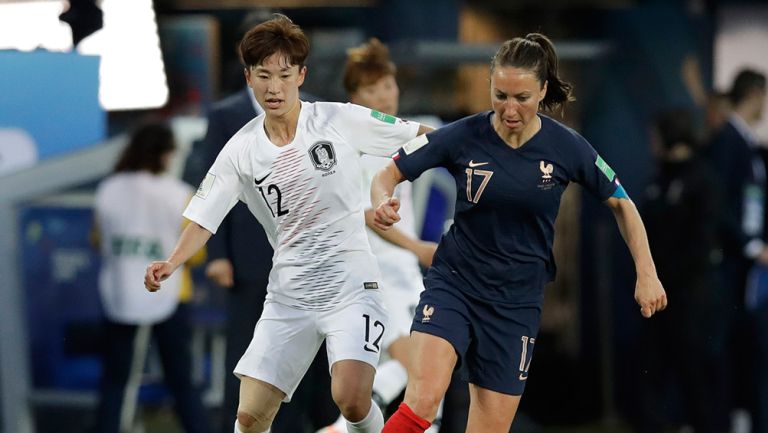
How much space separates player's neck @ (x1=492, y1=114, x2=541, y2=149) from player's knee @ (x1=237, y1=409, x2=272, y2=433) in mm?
1513

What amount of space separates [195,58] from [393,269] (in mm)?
4675

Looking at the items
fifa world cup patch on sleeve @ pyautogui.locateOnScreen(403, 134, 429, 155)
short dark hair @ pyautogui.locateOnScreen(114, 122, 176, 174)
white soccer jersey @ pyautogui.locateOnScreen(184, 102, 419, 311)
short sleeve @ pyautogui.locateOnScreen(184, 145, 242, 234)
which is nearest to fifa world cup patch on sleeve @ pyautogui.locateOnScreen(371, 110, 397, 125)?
white soccer jersey @ pyautogui.locateOnScreen(184, 102, 419, 311)

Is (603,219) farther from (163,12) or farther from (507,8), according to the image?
(163,12)

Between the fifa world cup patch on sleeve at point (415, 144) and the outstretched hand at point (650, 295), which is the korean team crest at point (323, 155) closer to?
the fifa world cup patch on sleeve at point (415, 144)

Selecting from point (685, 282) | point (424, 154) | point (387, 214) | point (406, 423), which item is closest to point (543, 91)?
point (424, 154)

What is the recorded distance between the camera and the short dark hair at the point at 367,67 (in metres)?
7.63

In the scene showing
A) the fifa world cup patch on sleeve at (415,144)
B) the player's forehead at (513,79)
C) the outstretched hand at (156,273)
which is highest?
the player's forehead at (513,79)

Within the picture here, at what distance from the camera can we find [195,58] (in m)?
12.1

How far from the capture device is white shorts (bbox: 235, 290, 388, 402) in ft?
21.0

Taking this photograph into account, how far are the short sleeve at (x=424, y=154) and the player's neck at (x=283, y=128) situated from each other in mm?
443

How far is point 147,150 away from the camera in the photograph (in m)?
9.77

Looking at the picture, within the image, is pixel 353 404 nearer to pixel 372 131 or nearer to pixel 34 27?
pixel 372 131

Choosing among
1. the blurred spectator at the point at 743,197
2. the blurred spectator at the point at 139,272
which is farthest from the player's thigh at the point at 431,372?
the blurred spectator at the point at 743,197

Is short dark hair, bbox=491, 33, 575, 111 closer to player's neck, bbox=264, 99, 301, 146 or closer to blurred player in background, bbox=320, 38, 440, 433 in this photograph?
player's neck, bbox=264, 99, 301, 146
